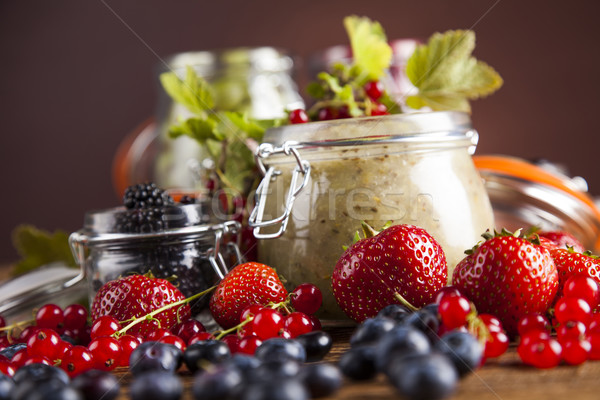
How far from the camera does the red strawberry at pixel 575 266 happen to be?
2.24ft

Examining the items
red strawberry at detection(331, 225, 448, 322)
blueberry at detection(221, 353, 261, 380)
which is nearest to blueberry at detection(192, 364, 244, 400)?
blueberry at detection(221, 353, 261, 380)

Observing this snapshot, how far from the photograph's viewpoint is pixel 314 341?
583mm

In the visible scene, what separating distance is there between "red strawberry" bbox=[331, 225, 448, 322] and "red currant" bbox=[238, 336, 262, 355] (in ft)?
0.42

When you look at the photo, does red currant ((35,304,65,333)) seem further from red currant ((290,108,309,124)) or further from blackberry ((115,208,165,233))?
red currant ((290,108,309,124))

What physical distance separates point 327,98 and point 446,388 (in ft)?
2.02

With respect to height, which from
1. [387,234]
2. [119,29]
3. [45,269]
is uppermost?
[119,29]

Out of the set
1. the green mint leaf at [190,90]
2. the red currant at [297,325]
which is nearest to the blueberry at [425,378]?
the red currant at [297,325]

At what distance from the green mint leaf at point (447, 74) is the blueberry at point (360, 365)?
53cm

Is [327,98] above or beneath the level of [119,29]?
beneath

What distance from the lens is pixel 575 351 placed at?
535 millimetres

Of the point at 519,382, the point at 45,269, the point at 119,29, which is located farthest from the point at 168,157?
the point at 119,29

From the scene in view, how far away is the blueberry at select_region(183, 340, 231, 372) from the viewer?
56 cm

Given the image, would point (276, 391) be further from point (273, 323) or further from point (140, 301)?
point (140, 301)

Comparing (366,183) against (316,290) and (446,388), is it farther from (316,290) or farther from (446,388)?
(446,388)
